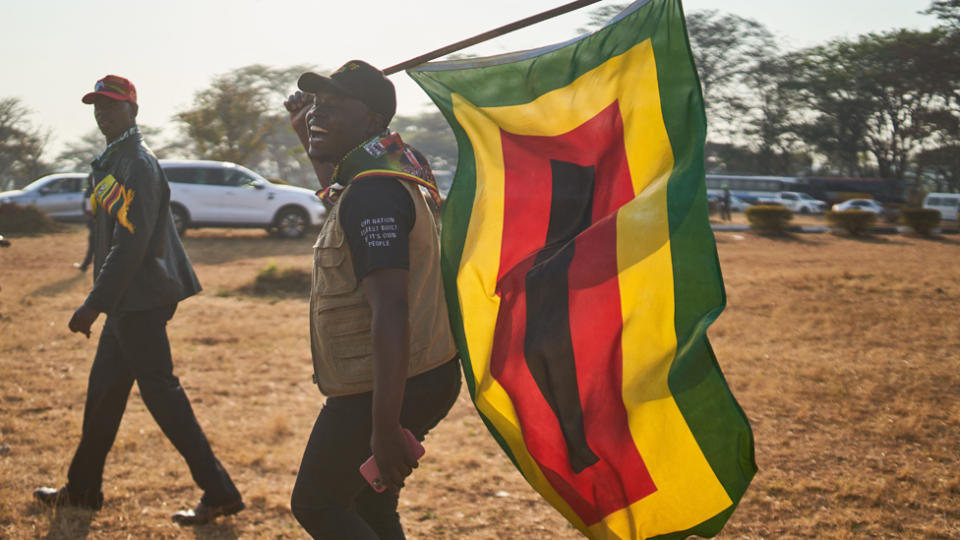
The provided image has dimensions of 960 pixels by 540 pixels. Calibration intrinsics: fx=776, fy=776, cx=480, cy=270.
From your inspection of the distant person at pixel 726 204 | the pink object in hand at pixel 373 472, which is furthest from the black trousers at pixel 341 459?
the distant person at pixel 726 204

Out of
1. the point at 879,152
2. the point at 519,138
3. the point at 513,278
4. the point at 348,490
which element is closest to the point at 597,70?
the point at 519,138

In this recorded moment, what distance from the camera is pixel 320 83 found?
2.07 metres

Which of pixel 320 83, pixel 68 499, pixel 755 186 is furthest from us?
pixel 755 186

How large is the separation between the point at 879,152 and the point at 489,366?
5611cm

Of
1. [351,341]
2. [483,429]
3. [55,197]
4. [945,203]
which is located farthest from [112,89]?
[945,203]

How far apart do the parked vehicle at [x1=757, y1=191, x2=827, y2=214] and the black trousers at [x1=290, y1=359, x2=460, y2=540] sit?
149 feet

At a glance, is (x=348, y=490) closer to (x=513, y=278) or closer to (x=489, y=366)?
(x=489, y=366)

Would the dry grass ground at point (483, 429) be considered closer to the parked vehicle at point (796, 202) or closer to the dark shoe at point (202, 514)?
the dark shoe at point (202, 514)

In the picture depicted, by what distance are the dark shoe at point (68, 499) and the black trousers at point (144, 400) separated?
1.2 inches

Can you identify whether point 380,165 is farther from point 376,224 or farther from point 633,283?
point 633,283

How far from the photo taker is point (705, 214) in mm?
2021

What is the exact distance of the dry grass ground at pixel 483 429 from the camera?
3.48 meters

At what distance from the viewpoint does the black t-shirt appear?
184cm

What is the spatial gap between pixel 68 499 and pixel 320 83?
2.51 m
